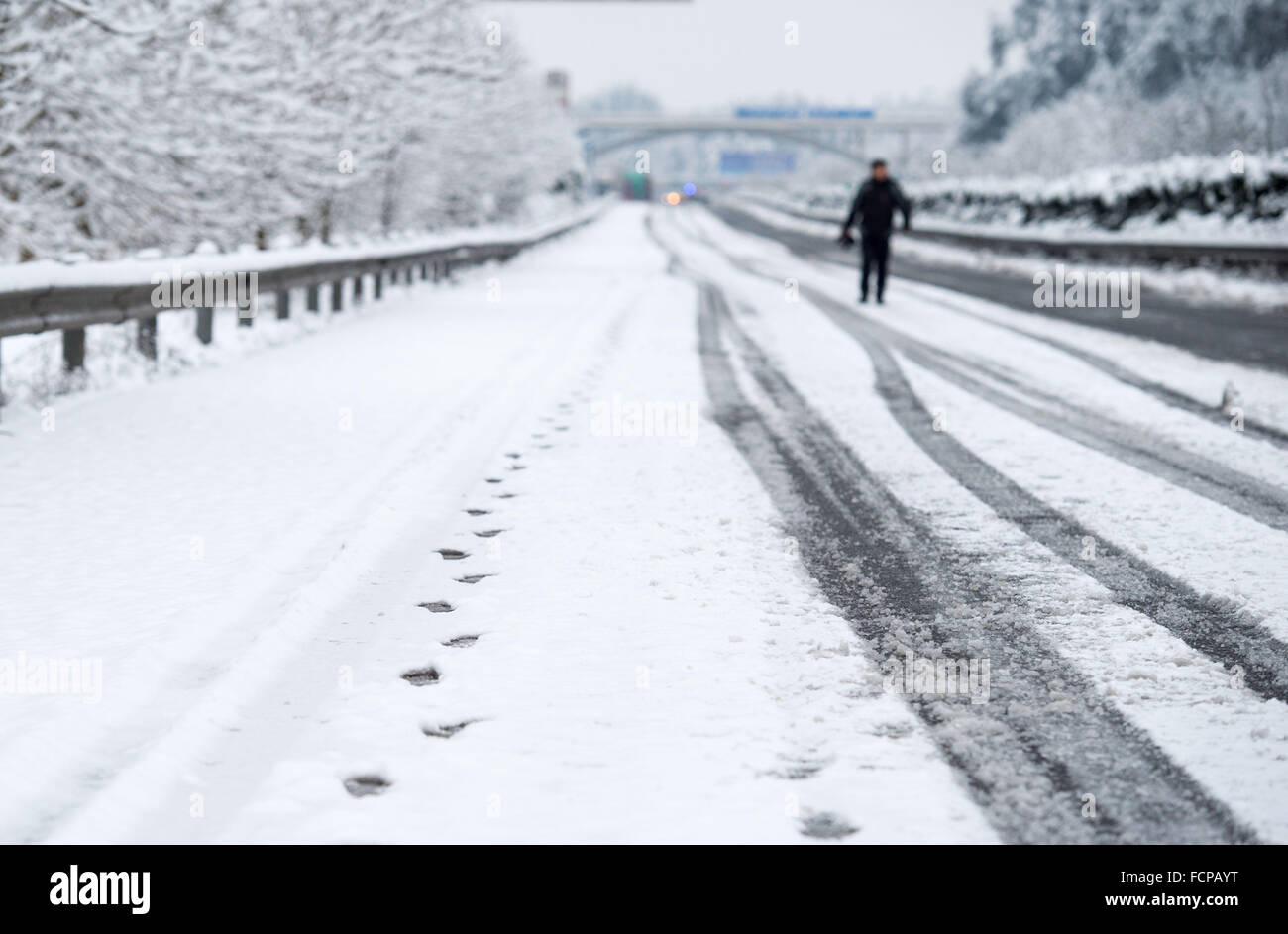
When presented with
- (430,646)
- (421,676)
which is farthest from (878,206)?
(421,676)

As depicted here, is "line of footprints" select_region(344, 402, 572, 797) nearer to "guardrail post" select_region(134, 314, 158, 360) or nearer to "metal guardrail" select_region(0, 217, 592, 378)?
"metal guardrail" select_region(0, 217, 592, 378)

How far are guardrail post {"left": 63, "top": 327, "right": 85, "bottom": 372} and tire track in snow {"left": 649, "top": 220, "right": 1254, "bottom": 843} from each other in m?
5.22

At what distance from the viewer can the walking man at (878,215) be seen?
55.1ft

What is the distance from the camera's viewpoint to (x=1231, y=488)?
6082 mm

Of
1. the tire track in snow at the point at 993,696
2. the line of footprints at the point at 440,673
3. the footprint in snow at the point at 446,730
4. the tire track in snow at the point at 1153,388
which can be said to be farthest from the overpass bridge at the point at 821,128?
Answer: the footprint in snow at the point at 446,730

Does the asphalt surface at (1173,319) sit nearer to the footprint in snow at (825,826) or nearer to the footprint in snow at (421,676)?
the footprint in snow at (421,676)

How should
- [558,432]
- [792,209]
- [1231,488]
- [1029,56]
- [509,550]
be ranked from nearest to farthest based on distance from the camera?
[509,550]
[1231,488]
[558,432]
[792,209]
[1029,56]

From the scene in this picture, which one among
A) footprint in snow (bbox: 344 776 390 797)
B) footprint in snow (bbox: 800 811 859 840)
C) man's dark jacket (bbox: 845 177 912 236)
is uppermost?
man's dark jacket (bbox: 845 177 912 236)

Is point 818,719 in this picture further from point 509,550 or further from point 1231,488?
point 1231,488

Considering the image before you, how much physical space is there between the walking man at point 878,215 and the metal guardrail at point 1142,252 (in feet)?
5.73

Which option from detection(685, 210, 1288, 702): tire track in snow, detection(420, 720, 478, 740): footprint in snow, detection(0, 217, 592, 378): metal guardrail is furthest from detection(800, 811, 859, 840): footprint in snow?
detection(0, 217, 592, 378): metal guardrail

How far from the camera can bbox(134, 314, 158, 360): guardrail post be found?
1050 centimetres
